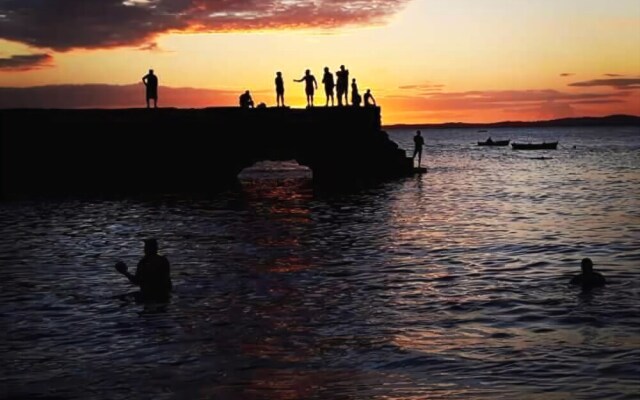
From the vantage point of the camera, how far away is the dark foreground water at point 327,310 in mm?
9930

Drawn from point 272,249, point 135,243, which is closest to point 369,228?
point 272,249

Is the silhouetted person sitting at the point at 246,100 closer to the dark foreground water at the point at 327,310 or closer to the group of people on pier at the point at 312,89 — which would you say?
the group of people on pier at the point at 312,89

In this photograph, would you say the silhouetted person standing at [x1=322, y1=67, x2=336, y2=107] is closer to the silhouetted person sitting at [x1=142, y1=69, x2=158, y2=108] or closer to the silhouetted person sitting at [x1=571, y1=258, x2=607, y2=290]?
the silhouetted person sitting at [x1=142, y1=69, x2=158, y2=108]

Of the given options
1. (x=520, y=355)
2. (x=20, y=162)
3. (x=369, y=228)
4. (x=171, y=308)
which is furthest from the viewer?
(x=20, y=162)

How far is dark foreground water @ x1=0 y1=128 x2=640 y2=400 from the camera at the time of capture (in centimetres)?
993

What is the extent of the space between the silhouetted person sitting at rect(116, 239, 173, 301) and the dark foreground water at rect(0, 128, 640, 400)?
0.40m

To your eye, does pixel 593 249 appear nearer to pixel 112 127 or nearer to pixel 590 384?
pixel 590 384

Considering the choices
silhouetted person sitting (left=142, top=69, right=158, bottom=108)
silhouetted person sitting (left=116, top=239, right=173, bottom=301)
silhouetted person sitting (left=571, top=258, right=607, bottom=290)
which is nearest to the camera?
silhouetted person sitting (left=116, top=239, right=173, bottom=301)

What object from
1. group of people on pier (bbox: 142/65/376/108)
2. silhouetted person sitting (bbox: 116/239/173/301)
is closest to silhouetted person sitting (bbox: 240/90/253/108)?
group of people on pier (bbox: 142/65/376/108)

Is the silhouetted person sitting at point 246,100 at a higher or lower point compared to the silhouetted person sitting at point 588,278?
higher

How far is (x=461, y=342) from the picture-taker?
11609mm

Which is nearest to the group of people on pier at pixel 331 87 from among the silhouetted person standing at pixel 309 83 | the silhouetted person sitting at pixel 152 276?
the silhouetted person standing at pixel 309 83

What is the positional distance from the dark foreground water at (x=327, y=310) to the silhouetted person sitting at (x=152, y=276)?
0.40 meters

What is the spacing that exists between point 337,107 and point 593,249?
1061 inches
